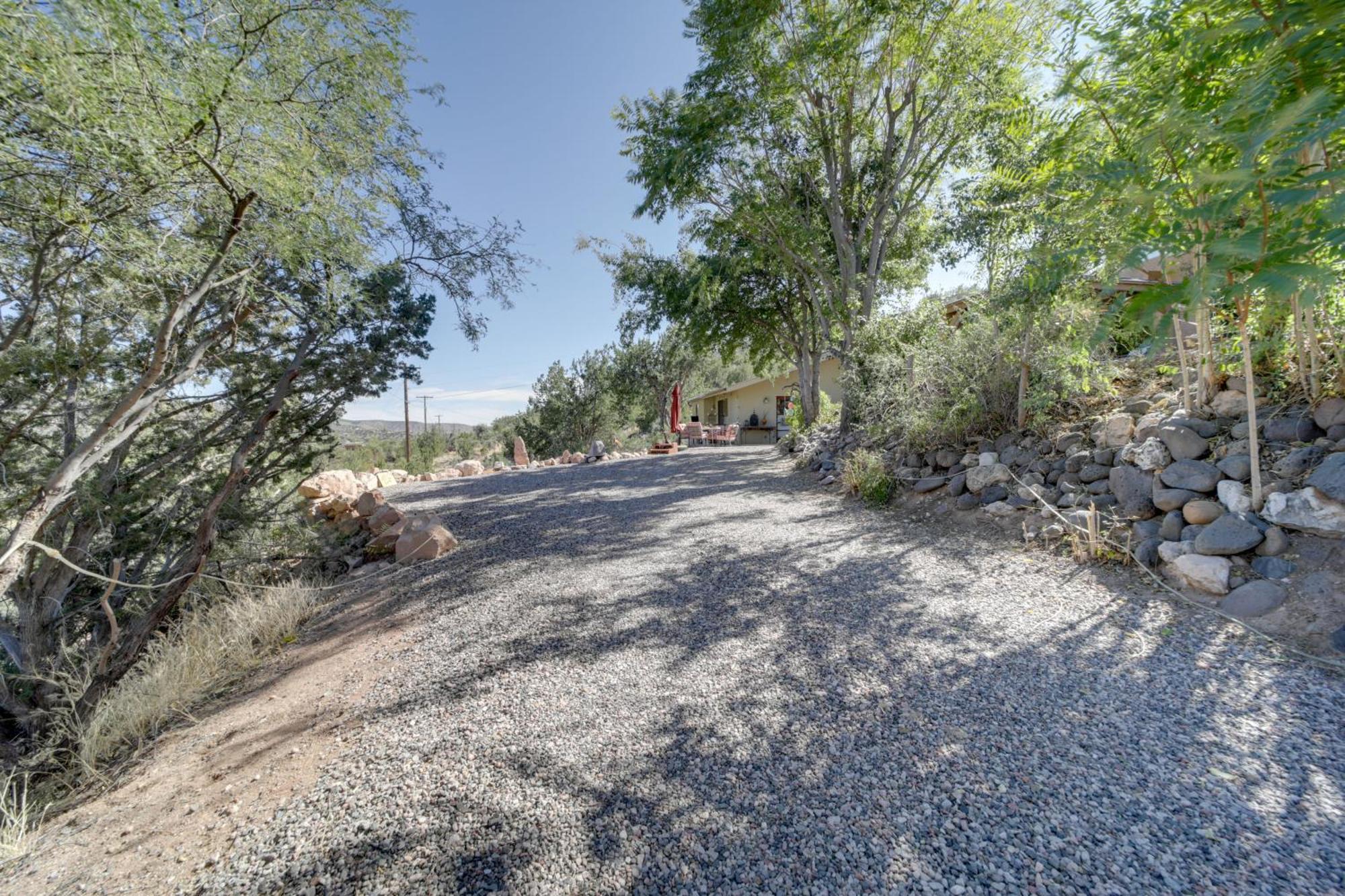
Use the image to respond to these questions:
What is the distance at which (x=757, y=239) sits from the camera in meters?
9.77

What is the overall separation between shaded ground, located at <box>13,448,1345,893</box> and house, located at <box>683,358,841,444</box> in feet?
40.4

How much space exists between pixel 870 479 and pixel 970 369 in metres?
1.68

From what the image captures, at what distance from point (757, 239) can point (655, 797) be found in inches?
386

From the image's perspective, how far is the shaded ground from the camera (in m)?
1.52

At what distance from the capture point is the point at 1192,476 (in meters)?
3.37

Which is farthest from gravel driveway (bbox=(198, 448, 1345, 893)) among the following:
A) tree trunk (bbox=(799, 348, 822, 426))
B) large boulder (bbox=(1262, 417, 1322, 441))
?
tree trunk (bbox=(799, 348, 822, 426))

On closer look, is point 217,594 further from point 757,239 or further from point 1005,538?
point 757,239

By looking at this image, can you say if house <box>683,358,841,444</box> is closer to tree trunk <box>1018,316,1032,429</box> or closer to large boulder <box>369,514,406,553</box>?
tree trunk <box>1018,316,1032,429</box>

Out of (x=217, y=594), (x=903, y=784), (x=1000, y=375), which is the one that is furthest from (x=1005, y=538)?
(x=217, y=594)

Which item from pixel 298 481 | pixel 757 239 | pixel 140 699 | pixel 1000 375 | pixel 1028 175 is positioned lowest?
pixel 140 699

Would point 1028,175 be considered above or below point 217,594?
above

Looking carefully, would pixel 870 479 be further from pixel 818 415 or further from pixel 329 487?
pixel 329 487

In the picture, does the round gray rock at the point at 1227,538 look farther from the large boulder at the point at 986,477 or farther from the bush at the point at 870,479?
the bush at the point at 870,479

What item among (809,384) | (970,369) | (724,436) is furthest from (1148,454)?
(724,436)
